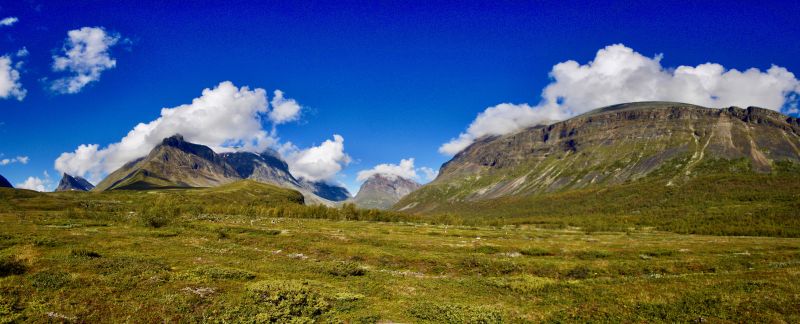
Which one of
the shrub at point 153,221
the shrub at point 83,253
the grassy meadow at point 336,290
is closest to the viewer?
the grassy meadow at point 336,290

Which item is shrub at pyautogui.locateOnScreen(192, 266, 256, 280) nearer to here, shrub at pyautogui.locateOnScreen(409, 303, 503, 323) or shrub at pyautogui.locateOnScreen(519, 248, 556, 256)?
shrub at pyautogui.locateOnScreen(409, 303, 503, 323)

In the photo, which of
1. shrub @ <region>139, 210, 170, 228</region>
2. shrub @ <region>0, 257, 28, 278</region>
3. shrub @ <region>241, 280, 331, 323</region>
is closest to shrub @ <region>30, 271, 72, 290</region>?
shrub @ <region>0, 257, 28, 278</region>

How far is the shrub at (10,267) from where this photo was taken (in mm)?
26745

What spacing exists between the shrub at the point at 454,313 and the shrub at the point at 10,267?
28990 mm

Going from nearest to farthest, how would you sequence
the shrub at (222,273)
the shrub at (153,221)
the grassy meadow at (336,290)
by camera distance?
the grassy meadow at (336,290) → the shrub at (222,273) → the shrub at (153,221)

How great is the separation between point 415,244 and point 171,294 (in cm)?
4576

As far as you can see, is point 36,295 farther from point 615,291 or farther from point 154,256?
point 615,291

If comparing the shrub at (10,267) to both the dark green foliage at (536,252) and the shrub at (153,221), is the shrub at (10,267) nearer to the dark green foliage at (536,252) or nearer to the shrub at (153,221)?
the shrub at (153,221)

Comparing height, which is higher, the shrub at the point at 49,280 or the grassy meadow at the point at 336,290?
the shrub at the point at 49,280

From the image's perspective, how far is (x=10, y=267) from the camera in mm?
27500

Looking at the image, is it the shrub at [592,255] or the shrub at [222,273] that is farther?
the shrub at [592,255]

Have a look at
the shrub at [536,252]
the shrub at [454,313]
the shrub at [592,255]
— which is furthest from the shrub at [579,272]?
the shrub at [454,313]

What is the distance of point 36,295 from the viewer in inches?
889

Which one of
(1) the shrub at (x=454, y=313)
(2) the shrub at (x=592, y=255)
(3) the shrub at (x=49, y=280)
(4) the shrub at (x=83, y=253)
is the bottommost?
(2) the shrub at (x=592, y=255)
